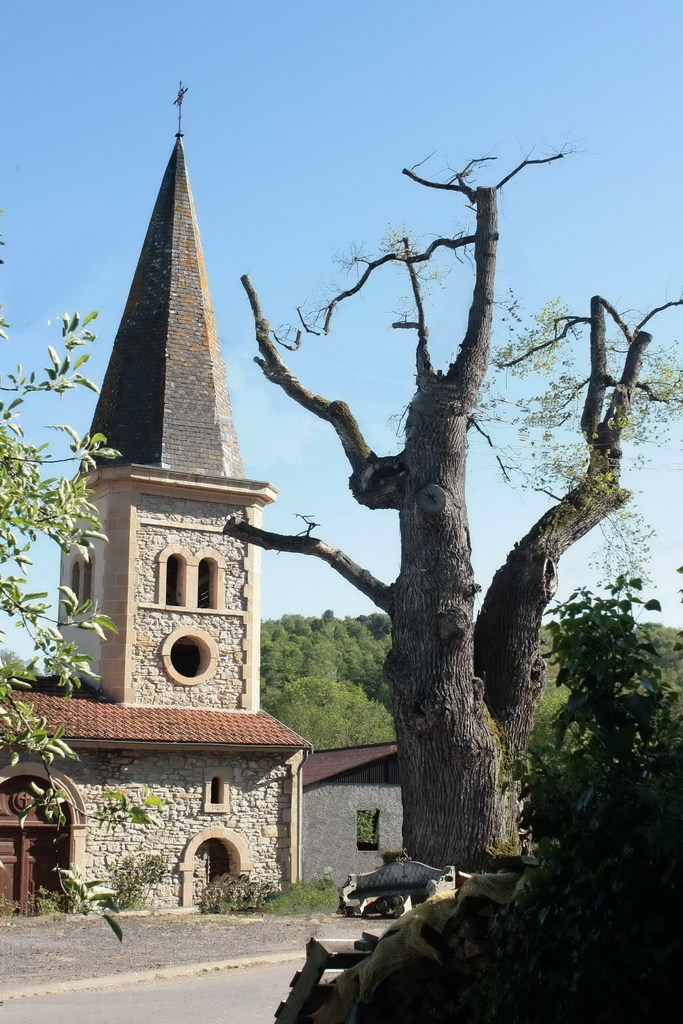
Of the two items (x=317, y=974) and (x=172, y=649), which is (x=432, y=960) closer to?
(x=317, y=974)

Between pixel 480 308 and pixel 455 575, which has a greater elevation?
pixel 480 308

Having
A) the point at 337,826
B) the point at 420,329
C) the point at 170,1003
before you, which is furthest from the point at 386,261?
the point at 337,826

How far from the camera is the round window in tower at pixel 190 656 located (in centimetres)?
2591

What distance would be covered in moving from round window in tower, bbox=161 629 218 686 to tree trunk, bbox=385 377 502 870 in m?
13.3

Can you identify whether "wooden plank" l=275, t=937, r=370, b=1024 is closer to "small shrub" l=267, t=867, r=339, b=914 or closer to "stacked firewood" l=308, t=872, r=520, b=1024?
"stacked firewood" l=308, t=872, r=520, b=1024

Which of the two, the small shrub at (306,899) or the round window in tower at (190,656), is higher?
the round window in tower at (190,656)

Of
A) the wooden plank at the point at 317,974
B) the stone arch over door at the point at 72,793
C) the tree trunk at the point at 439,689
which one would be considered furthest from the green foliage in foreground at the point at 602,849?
the stone arch over door at the point at 72,793

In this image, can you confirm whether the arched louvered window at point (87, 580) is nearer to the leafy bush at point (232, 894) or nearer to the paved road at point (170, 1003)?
the leafy bush at point (232, 894)

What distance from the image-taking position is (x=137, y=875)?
2344 centimetres

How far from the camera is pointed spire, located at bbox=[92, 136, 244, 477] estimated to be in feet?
90.1

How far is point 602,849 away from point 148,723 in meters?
20.7

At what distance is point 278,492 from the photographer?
28.3 metres

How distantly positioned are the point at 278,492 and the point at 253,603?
2966mm

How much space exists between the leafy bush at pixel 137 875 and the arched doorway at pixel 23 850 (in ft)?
3.86
